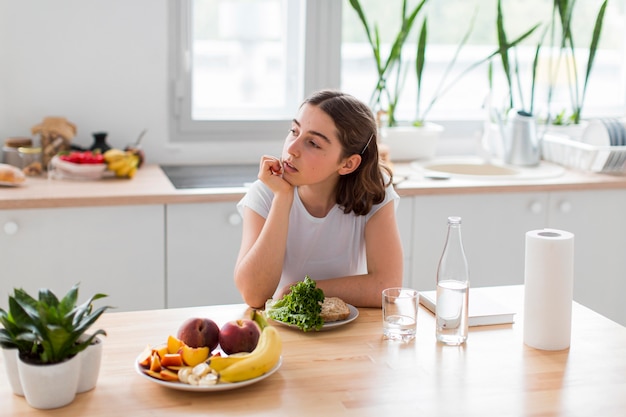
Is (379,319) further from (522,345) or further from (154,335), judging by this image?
→ (154,335)

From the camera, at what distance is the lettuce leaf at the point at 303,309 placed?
5.61 feet

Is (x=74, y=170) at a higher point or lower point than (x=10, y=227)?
higher

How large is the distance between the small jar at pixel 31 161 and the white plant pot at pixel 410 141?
1311 millimetres

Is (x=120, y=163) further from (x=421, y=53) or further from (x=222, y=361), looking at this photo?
(x=222, y=361)

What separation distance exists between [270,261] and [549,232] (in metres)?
0.63

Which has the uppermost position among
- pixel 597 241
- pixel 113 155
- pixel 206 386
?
pixel 113 155

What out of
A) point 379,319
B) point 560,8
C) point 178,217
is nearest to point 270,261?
point 379,319

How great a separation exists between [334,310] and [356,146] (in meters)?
0.46

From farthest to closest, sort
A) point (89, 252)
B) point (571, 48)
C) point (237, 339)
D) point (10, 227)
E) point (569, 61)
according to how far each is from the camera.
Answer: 1. point (569, 61)
2. point (571, 48)
3. point (89, 252)
4. point (10, 227)
5. point (237, 339)

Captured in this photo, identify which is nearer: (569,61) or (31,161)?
(31,161)

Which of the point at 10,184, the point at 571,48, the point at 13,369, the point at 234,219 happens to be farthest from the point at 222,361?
the point at 571,48

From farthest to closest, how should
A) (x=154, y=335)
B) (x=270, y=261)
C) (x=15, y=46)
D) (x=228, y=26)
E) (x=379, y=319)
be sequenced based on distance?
(x=228, y=26) < (x=15, y=46) < (x=270, y=261) < (x=379, y=319) < (x=154, y=335)

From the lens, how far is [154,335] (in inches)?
66.4

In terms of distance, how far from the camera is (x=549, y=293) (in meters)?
1.68
